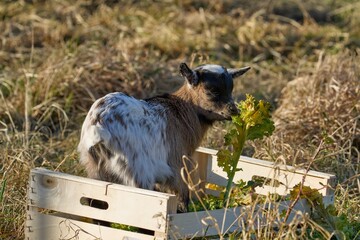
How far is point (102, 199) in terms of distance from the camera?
4578 millimetres

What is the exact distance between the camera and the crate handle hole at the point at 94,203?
4.83 meters

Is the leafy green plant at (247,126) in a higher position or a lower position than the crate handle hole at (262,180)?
higher

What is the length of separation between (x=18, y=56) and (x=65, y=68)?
1325mm

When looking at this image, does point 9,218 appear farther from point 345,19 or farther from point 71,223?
point 345,19

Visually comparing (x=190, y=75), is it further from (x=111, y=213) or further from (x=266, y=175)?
(x=111, y=213)

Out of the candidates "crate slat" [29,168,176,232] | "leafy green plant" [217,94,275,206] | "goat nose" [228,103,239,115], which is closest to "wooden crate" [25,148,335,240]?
"crate slat" [29,168,176,232]

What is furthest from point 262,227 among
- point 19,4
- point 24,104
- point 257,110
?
point 19,4

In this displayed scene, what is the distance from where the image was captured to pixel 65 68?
26.7ft

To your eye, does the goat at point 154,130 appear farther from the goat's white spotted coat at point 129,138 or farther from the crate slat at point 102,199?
the crate slat at point 102,199

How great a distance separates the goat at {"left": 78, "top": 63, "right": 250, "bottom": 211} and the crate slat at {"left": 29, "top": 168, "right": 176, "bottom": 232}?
0.25 m

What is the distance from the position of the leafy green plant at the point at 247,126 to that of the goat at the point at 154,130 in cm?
29

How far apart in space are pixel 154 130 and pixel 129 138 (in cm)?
21

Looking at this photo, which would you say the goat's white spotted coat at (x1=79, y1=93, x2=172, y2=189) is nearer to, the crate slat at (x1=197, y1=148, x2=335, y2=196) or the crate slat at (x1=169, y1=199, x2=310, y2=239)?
the crate slat at (x1=169, y1=199, x2=310, y2=239)

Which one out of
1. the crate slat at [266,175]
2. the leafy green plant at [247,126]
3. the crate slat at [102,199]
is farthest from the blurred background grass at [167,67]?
the crate slat at [102,199]
